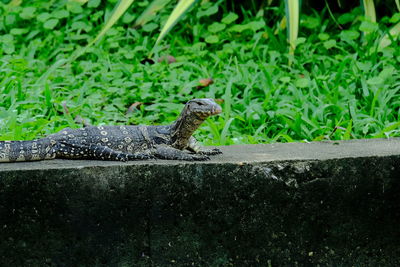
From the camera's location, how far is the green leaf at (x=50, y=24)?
851cm

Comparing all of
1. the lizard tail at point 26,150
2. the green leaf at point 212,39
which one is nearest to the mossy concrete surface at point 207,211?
the lizard tail at point 26,150

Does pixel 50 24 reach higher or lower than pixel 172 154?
lower

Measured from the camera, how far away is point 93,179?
4246 mm

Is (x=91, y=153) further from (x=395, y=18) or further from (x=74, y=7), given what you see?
(x=74, y=7)

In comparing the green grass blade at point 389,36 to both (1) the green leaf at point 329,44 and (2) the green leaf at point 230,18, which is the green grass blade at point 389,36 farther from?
(2) the green leaf at point 230,18

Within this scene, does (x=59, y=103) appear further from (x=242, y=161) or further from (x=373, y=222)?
(x=373, y=222)

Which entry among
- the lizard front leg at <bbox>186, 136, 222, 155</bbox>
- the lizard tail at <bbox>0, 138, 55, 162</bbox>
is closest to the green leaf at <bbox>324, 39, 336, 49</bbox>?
the lizard front leg at <bbox>186, 136, 222, 155</bbox>

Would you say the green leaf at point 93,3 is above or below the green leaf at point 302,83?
above

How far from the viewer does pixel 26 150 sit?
4.46 m

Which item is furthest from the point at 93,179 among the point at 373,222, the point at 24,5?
the point at 24,5

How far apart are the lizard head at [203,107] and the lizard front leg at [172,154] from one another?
0.29m

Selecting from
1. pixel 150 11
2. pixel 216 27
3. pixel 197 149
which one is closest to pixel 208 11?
pixel 216 27

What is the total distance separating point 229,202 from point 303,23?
446 centimetres

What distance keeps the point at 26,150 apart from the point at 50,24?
4.37 metres
